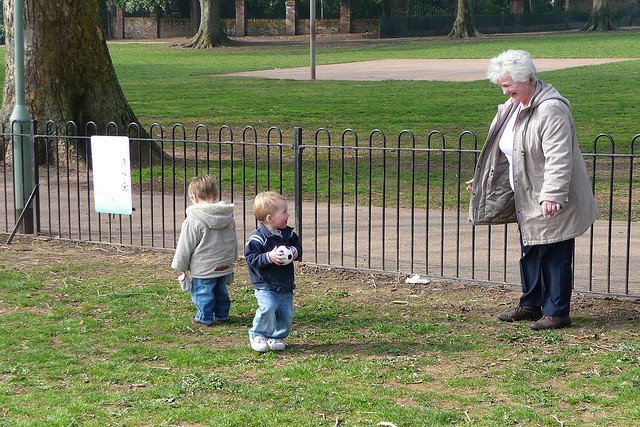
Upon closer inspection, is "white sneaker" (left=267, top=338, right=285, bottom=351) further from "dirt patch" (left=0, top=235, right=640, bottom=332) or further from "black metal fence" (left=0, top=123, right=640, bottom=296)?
"black metal fence" (left=0, top=123, right=640, bottom=296)

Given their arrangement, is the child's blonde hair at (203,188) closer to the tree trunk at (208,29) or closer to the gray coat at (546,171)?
the gray coat at (546,171)

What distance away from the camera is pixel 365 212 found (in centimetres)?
1130

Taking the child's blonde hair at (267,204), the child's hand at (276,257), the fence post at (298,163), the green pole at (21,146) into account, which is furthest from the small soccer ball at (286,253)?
the green pole at (21,146)

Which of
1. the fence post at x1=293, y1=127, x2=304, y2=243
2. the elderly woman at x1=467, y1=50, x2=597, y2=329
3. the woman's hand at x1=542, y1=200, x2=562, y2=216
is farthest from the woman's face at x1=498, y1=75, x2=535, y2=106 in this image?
the fence post at x1=293, y1=127, x2=304, y2=243

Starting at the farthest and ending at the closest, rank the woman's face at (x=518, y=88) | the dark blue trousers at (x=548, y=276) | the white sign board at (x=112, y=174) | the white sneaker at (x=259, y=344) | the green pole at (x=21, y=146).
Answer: the green pole at (x=21, y=146), the white sign board at (x=112, y=174), the dark blue trousers at (x=548, y=276), the woman's face at (x=518, y=88), the white sneaker at (x=259, y=344)

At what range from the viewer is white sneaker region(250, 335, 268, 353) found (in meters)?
6.32

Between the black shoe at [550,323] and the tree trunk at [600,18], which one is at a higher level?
the tree trunk at [600,18]

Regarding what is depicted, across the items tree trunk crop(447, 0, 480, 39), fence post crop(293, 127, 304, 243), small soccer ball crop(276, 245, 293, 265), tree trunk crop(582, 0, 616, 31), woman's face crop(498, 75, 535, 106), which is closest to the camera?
small soccer ball crop(276, 245, 293, 265)

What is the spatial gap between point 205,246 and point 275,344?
995 millimetres

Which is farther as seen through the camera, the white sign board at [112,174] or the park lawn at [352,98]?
the park lawn at [352,98]

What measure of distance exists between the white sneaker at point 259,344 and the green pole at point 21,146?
15.4ft

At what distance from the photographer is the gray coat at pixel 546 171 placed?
6.37 m

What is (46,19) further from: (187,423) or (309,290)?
(187,423)

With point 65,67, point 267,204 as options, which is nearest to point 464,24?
point 65,67
